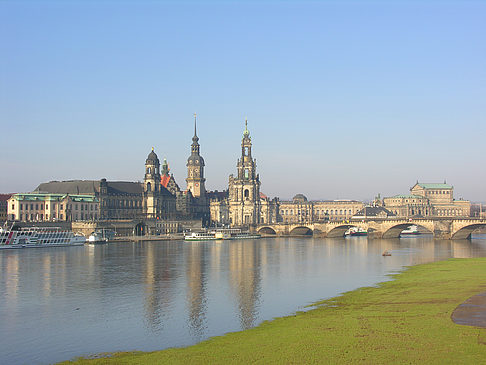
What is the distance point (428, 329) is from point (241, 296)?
2646 centimetres

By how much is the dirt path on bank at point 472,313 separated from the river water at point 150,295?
1400 centimetres

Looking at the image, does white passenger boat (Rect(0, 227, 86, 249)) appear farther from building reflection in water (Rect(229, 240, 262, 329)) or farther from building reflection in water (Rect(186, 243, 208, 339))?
building reflection in water (Rect(186, 243, 208, 339))

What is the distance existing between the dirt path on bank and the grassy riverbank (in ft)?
2.00

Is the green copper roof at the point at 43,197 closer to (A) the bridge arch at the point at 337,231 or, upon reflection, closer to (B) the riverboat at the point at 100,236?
(B) the riverboat at the point at 100,236

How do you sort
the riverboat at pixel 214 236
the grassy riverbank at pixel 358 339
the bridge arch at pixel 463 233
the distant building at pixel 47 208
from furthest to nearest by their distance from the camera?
the distant building at pixel 47 208 → the riverboat at pixel 214 236 → the bridge arch at pixel 463 233 → the grassy riverbank at pixel 358 339

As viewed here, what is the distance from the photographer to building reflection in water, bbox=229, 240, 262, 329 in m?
46.8

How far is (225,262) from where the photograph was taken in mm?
97625

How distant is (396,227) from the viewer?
535ft

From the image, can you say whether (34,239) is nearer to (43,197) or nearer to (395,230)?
(43,197)

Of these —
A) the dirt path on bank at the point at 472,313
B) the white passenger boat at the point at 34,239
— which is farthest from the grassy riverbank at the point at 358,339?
the white passenger boat at the point at 34,239

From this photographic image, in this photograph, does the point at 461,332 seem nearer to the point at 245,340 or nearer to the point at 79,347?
the point at 245,340

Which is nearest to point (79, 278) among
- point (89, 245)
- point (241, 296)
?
point (241, 296)

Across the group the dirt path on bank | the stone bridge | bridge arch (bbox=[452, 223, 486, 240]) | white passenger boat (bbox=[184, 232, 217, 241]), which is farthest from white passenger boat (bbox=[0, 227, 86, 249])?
the dirt path on bank

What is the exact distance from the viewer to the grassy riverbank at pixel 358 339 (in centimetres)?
2872
